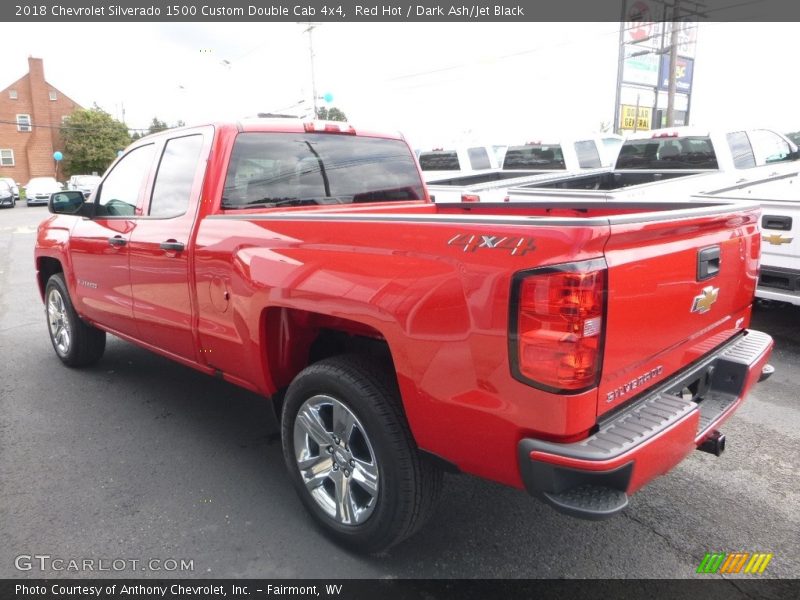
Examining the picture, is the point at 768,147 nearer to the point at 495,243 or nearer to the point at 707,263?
the point at 707,263

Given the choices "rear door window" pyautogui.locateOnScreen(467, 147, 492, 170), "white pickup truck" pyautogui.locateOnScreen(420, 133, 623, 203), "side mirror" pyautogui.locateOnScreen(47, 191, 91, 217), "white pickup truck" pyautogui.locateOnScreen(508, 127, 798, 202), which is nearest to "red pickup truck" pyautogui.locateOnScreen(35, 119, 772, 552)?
"side mirror" pyautogui.locateOnScreen(47, 191, 91, 217)

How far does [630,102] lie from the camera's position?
1326 inches

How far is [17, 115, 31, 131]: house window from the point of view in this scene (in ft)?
176

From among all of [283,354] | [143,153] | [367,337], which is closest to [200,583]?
[283,354]

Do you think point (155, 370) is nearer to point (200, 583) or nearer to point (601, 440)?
point (200, 583)

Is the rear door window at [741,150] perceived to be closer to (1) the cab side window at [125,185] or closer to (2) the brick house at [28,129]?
(1) the cab side window at [125,185]

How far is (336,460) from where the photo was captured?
2.72m

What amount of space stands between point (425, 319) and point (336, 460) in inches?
37.3

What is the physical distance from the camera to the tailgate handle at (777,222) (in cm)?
503

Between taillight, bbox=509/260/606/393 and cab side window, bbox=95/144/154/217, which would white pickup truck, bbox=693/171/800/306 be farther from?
cab side window, bbox=95/144/154/217

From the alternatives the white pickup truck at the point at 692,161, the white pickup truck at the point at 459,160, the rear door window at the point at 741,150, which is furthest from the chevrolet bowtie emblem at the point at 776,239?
the white pickup truck at the point at 459,160

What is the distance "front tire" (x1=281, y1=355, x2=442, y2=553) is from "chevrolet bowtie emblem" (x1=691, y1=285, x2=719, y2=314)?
4.19 ft

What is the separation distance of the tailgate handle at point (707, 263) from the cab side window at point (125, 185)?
133 inches

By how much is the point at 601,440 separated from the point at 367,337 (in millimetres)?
1186
